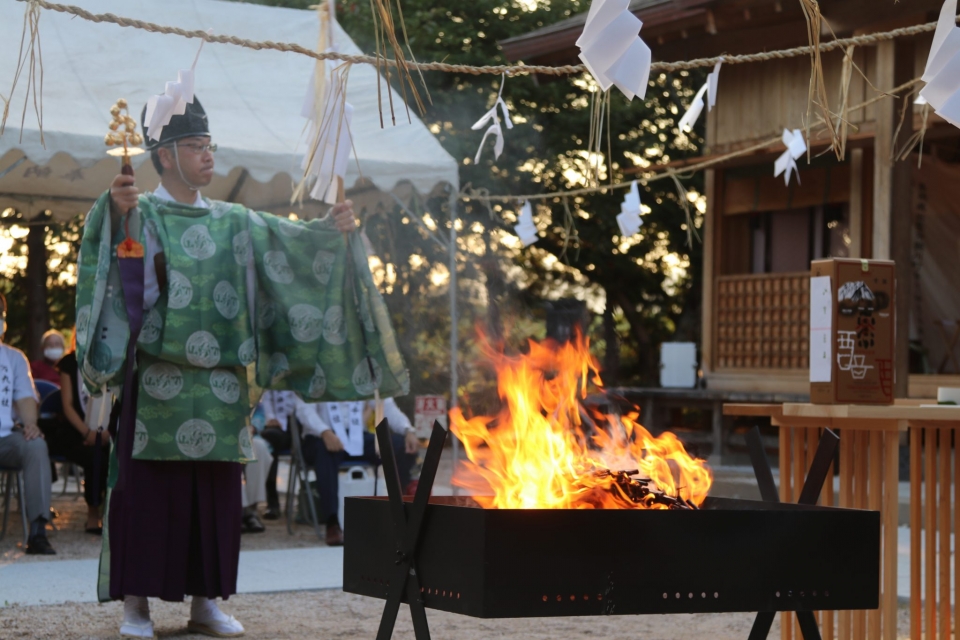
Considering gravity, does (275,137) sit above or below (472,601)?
above

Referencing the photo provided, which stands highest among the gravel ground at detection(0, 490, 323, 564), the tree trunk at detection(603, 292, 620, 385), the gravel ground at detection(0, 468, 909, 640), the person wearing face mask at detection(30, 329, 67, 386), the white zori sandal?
the tree trunk at detection(603, 292, 620, 385)

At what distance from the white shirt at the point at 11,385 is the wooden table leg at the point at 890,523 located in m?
4.95

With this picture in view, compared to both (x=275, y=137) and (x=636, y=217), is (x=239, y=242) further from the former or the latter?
(x=275, y=137)

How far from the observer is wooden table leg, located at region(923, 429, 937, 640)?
11.9 feet

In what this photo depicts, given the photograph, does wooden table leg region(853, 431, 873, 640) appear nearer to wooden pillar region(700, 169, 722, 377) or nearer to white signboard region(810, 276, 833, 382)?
white signboard region(810, 276, 833, 382)

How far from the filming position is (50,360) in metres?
9.71

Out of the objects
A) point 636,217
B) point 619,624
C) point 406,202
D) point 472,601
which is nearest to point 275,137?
point 406,202

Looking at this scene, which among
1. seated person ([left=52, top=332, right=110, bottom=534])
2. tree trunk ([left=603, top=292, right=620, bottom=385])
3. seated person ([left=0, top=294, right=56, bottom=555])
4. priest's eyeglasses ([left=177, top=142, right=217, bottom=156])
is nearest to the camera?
priest's eyeglasses ([left=177, top=142, right=217, bottom=156])

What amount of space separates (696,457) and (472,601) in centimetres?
108

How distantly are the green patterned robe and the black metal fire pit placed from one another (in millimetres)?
1613

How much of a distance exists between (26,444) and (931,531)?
497 centimetres

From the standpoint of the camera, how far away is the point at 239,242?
4.52 m

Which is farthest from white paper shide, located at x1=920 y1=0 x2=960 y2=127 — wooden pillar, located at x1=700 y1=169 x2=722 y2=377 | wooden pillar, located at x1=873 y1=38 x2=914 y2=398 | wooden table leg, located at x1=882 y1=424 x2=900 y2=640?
wooden pillar, located at x1=700 y1=169 x2=722 y2=377

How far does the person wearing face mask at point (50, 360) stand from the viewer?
9.55m
